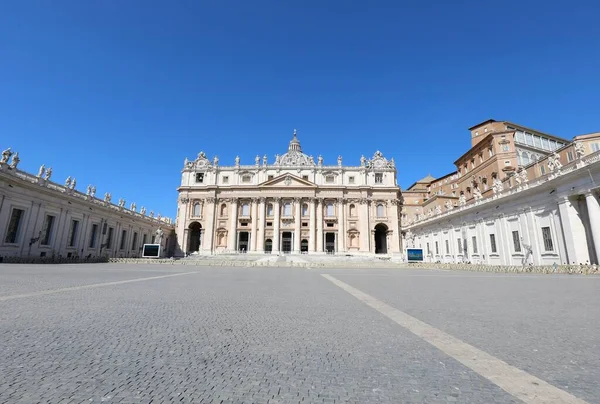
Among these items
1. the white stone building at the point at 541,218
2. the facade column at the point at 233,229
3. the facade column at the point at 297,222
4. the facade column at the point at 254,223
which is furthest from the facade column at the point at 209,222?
the white stone building at the point at 541,218

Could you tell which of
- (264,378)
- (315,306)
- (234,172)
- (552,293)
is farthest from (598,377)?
(234,172)

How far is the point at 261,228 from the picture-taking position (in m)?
56.5

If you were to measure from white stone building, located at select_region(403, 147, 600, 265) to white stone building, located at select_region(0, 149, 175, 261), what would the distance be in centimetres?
4134

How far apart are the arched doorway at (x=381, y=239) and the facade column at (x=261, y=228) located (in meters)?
23.1

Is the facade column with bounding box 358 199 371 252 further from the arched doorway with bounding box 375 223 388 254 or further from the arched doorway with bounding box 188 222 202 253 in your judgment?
the arched doorway with bounding box 188 222 202 253

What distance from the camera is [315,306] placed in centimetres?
640

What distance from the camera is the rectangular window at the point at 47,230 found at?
92.1 ft

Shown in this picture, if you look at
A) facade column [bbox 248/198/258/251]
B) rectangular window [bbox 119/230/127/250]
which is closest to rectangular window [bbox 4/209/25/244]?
rectangular window [bbox 119/230/127/250]

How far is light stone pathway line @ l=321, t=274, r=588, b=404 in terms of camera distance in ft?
7.67

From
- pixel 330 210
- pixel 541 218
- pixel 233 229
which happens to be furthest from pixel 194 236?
pixel 541 218

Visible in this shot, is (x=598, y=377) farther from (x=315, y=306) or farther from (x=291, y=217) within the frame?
(x=291, y=217)

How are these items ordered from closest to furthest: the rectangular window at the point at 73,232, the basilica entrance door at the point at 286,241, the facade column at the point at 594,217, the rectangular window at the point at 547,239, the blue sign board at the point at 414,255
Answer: the facade column at the point at 594,217 < the rectangular window at the point at 547,239 < the rectangular window at the point at 73,232 < the blue sign board at the point at 414,255 < the basilica entrance door at the point at 286,241

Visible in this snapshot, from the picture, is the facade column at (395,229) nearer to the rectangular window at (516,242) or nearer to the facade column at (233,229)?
the rectangular window at (516,242)

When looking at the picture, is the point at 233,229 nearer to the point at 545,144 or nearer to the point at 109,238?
the point at 109,238
